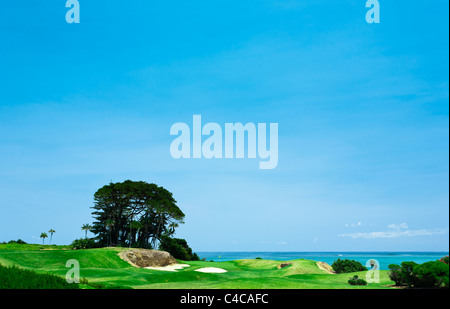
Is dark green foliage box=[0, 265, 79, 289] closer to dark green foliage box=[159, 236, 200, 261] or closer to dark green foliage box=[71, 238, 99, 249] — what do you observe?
dark green foliage box=[71, 238, 99, 249]

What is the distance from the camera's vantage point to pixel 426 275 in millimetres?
26859

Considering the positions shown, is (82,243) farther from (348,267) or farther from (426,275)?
(426,275)

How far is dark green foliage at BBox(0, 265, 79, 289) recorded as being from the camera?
20.7 metres

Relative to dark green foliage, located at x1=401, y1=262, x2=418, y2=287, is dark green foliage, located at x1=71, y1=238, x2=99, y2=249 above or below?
below

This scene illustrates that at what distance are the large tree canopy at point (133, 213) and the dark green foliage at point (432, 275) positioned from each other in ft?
156

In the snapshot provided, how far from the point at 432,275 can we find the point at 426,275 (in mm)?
399

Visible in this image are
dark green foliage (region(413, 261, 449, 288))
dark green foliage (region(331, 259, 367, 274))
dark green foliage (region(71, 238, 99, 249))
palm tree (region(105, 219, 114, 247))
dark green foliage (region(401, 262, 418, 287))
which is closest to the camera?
dark green foliage (region(413, 261, 449, 288))

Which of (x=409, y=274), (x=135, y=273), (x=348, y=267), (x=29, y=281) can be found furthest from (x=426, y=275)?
(x=29, y=281)

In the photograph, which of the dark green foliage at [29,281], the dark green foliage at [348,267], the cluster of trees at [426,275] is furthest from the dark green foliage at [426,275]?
the dark green foliage at [29,281]

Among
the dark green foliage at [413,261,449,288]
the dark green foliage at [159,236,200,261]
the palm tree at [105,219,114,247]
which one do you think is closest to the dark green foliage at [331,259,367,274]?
the dark green foliage at [413,261,449,288]

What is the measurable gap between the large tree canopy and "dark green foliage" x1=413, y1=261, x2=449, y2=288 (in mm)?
47457

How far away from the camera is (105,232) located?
70312 mm
